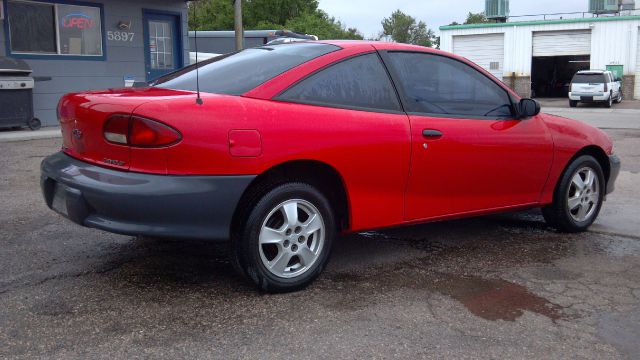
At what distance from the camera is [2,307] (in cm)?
358

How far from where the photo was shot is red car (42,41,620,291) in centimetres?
343

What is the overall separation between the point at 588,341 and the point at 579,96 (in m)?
29.8

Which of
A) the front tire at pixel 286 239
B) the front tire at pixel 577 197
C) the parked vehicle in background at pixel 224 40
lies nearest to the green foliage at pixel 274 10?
the parked vehicle in background at pixel 224 40

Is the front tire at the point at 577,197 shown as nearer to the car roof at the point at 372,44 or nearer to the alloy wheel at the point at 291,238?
the car roof at the point at 372,44

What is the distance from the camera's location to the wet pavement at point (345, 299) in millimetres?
3174

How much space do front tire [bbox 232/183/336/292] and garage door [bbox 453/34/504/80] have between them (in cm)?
3891

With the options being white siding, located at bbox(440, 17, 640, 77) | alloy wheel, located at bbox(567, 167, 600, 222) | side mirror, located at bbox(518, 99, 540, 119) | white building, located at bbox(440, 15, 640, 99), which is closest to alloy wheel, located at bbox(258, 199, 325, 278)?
side mirror, located at bbox(518, 99, 540, 119)

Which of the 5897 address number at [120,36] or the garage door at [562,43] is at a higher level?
the garage door at [562,43]

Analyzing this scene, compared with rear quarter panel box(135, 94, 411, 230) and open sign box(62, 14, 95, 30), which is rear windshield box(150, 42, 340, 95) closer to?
rear quarter panel box(135, 94, 411, 230)

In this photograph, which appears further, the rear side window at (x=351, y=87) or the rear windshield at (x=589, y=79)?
the rear windshield at (x=589, y=79)

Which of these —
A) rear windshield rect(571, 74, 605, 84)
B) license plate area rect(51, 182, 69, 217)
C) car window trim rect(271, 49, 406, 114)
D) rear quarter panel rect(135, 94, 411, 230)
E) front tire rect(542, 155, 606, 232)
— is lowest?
front tire rect(542, 155, 606, 232)

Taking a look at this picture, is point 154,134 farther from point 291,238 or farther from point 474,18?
point 474,18

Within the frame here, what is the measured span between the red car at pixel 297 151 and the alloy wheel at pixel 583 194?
363 mm

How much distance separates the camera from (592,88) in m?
30.2
